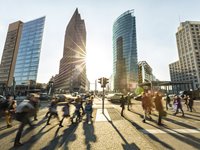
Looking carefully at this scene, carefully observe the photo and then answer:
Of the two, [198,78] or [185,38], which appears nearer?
[198,78]

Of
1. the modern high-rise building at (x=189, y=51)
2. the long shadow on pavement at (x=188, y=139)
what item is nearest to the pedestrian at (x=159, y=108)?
the long shadow on pavement at (x=188, y=139)

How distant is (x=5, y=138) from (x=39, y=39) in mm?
128603

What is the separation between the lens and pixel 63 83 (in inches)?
5694

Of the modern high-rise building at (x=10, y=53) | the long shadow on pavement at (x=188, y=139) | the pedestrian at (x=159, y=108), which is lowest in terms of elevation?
the long shadow on pavement at (x=188, y=139)

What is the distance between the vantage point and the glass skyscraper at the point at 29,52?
11619 centimetres

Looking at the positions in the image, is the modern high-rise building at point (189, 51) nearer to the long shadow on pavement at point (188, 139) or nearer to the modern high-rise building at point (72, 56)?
the modern high-rise building at point (72, 56)

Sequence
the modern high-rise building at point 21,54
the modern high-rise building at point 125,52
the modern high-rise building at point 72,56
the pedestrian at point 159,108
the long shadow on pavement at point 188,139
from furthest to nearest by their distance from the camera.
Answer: the modern high-rise building at point 72,56 → the modern high-rise building at point 125,52 → the modern high-rise building at point 21,54 → the pedestrian at point 159,108 → the long shadow on pavement at point 188,139

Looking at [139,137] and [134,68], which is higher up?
[134,68]

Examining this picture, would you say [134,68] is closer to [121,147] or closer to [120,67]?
[120,67]

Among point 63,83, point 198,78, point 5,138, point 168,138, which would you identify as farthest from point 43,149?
point 63,83

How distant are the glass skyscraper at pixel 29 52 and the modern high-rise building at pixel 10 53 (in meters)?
5.75

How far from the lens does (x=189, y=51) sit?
12238 centimetres

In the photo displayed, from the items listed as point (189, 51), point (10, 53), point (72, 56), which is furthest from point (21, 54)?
point (189, 51)

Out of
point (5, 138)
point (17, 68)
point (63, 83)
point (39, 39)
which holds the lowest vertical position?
point (5, 138)
